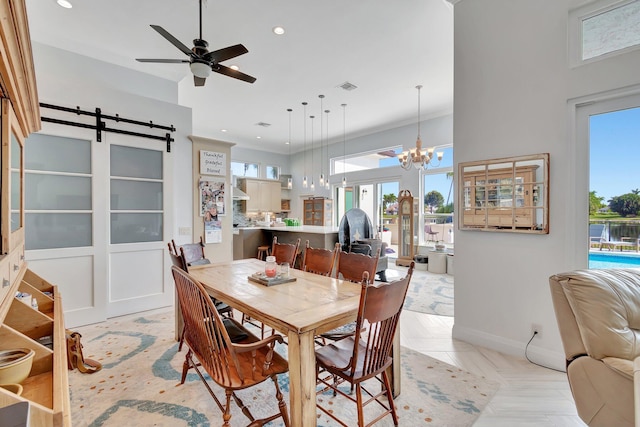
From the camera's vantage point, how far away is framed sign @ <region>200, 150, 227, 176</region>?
14.3ft

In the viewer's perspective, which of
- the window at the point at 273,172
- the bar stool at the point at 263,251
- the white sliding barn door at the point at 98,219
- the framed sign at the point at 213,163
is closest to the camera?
the white sliding barn door at the point at 98,219

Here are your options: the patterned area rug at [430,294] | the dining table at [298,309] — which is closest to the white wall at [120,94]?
the dining table at [298,309]

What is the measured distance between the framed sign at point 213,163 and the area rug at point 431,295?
341cm

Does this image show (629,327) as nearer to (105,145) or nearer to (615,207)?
(615,207)

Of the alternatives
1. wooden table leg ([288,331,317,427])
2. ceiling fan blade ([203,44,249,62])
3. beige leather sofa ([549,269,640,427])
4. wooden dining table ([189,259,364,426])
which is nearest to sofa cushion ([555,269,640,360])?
beige leather sofa ([549,269,640,427])

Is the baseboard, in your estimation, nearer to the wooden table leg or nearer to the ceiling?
the wooden table leg

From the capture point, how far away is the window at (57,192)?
304 centimetres

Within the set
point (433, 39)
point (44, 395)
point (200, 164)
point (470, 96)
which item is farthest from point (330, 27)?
point (44, 395)

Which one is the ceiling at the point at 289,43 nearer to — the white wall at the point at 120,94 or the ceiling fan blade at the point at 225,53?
the white wall at the point at 120,94

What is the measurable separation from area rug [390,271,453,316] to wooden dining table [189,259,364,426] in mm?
2175

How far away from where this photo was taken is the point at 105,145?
3459mm

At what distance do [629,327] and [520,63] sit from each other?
2188mm

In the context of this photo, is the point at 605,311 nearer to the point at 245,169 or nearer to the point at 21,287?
the point at 21,287

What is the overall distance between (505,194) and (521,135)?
529 millimetres
